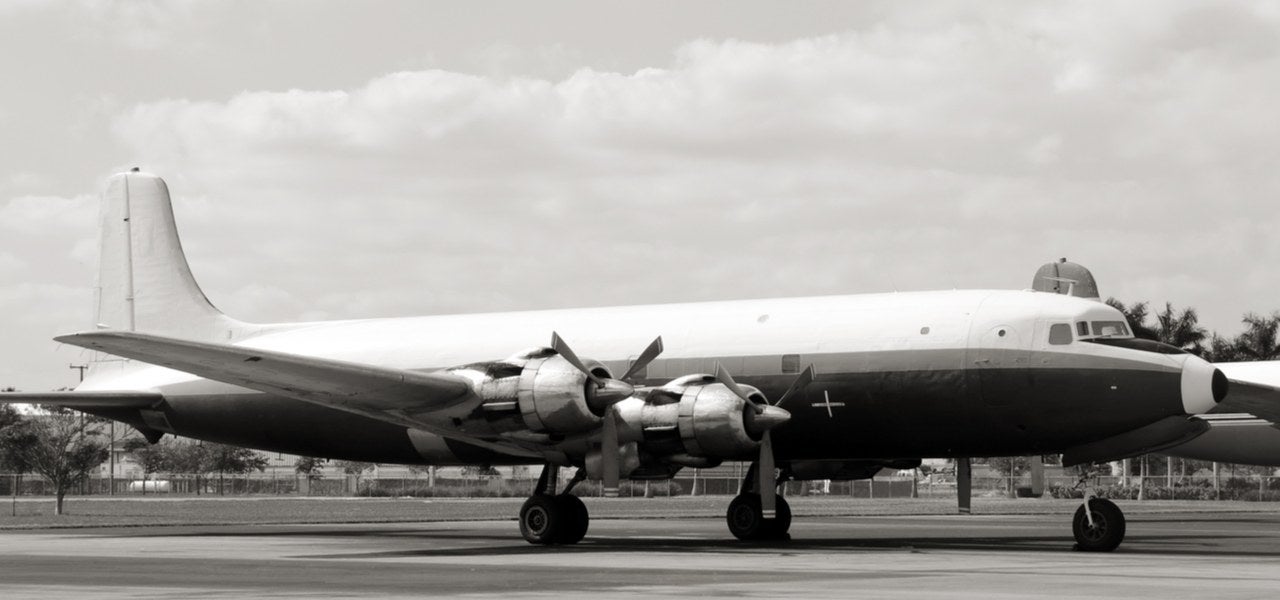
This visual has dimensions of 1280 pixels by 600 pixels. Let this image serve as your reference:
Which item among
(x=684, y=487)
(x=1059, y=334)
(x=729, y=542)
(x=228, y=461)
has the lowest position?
(x=684, y=487)

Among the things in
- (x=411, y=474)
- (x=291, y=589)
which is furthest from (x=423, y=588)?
(x=411, y=474)

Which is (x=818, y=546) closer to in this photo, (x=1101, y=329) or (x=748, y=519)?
(x=748, y=519)

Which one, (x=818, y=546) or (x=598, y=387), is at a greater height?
(x=598, y=387)

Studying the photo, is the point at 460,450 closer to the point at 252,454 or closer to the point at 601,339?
the point at 601,339

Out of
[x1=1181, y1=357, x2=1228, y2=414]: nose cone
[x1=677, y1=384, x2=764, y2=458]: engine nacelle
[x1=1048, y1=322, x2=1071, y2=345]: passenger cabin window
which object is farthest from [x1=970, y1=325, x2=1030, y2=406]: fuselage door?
[x1=677, y1=384, x2=764, y2=458]: engine nacelle

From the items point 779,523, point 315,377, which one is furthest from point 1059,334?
point 315,377

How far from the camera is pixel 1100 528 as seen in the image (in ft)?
71.8

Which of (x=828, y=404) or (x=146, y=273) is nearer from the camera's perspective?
(x=828, y=404)

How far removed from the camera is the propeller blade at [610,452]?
22812 mm

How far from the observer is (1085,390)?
880 inches

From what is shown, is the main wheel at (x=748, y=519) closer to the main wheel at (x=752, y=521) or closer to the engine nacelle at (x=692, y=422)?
the main wheel at (x=752, y=521)

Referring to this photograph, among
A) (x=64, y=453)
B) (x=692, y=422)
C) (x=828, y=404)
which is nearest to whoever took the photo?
(x=692, y=422)

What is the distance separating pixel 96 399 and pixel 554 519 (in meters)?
11.0

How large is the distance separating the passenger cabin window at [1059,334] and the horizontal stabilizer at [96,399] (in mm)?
16912
